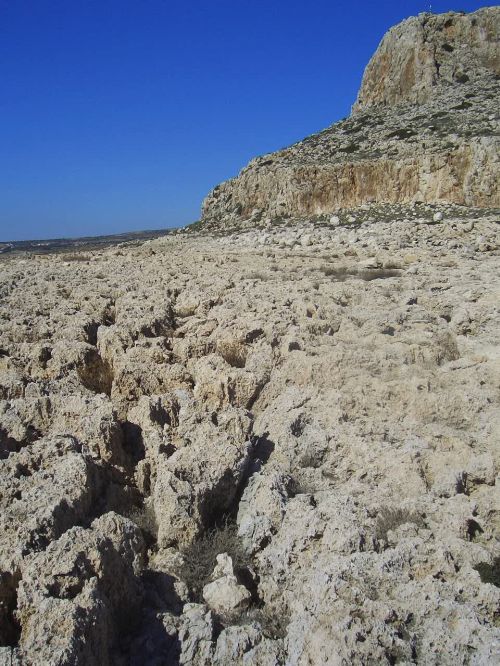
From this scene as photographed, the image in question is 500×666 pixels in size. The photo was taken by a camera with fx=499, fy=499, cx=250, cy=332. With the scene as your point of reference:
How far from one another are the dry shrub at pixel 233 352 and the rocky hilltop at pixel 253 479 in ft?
0.10

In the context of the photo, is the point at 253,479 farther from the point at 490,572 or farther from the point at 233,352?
the point at 233,352

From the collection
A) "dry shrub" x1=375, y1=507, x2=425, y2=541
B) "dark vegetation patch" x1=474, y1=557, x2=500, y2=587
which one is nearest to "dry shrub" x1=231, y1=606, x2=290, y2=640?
"dry shrub" x1=375, y1=507, x2=425, y2=541

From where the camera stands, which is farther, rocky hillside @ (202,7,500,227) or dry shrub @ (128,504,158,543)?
rocky hillside @ (202,7,500,227)

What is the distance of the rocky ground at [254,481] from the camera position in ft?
9.35

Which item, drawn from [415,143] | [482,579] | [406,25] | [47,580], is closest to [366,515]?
[482,579]

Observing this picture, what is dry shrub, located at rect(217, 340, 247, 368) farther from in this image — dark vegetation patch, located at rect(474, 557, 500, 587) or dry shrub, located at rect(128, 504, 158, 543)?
dark vegetation patch, located at rect(474, 557, 500, 587)

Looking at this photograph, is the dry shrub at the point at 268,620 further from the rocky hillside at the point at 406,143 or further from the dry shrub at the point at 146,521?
the rocky hillside at the point at 406,143

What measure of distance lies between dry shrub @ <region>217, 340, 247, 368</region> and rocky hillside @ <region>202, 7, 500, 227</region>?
20.4 meters

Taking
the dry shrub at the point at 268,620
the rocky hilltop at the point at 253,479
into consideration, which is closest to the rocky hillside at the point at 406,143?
the rocky hilltop at the point at 253,479

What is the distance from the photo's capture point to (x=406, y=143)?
91.6 ft

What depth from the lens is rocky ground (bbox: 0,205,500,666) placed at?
285 centimetres

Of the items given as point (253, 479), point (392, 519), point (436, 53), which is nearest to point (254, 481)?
point (253, 479)

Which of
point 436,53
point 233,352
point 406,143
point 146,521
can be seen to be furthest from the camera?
point 436,53

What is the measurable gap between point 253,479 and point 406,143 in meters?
27.9
